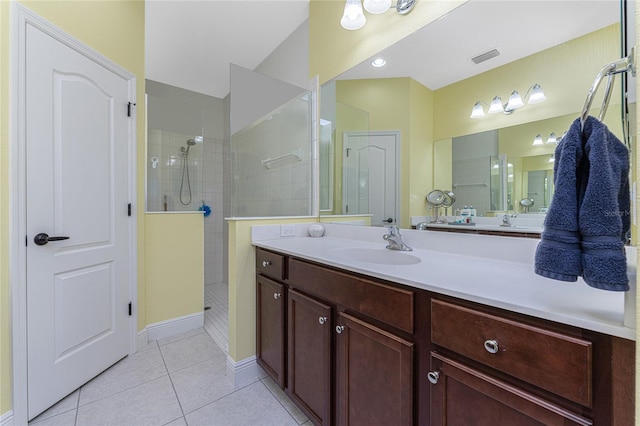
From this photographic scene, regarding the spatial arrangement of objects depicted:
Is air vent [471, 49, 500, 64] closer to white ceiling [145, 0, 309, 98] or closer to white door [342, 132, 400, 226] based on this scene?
white door [342, 132, 400, 226]

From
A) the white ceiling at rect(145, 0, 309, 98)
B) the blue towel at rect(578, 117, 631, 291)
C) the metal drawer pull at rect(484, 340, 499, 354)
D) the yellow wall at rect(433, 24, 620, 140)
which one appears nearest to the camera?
the blue towel at rect(578, 117, 631, 291)

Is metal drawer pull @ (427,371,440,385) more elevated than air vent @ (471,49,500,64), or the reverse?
air vent @ (471,49,500,64)

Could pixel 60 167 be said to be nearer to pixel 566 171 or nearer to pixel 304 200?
pixel 304 200

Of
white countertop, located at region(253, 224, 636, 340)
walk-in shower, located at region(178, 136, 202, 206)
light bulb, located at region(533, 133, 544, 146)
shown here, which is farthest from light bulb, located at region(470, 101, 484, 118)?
walk-in shower, located at region(178, 136, 202, 206)

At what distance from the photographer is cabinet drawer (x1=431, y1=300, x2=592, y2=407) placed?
0.53 meters

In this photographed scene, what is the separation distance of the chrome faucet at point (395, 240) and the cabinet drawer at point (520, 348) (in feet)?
2.07

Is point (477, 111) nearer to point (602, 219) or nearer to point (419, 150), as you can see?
point (419, 150)

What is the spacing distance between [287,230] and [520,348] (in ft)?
4.61

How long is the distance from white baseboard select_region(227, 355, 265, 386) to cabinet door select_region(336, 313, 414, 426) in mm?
782

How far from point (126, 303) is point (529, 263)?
2439mm

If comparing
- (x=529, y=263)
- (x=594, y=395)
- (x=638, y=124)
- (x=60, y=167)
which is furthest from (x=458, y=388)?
(x=60, y=167)

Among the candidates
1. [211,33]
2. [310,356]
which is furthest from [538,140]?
[211,33]

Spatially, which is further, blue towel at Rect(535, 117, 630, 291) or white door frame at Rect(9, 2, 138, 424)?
white door frame at Rect(9, 2, 138, 424)

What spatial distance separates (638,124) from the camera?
1.55 feet
